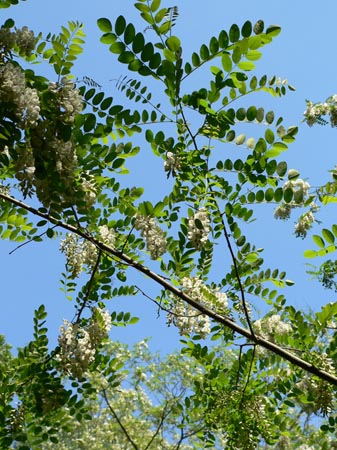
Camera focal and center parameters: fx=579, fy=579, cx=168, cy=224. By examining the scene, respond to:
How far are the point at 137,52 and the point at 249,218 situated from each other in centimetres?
77

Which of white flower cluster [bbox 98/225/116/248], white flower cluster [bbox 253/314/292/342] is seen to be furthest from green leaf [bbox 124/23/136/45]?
white flower cluster [bbox 253/314/292/342]

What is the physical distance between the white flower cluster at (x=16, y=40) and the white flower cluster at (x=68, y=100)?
0.51 feet

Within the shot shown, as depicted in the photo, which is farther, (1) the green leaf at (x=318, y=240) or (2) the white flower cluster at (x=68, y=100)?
(1) the green leaf at (x=318, y=240)

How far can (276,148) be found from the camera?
208cm

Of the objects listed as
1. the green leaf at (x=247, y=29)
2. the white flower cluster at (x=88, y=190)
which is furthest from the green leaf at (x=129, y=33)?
the white flower cluster at (x=88, y=190)

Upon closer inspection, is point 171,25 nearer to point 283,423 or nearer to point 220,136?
point 220,136

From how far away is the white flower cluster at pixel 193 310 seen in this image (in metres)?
2.35

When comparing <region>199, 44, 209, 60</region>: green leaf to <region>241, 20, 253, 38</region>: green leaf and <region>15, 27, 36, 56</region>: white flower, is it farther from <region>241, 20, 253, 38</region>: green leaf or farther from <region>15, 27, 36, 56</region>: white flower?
<region>15, 27, 36, 56</region>: white flower

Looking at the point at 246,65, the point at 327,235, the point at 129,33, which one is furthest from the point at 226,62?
the point at 327,235

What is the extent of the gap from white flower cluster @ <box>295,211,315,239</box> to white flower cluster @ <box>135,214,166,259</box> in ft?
6.88

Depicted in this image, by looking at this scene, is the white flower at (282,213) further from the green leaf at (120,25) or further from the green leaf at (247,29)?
the green leaf at (120,25)

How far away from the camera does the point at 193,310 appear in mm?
2531

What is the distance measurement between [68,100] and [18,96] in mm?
200

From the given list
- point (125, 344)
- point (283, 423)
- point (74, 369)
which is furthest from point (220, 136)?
point (125, 344)
